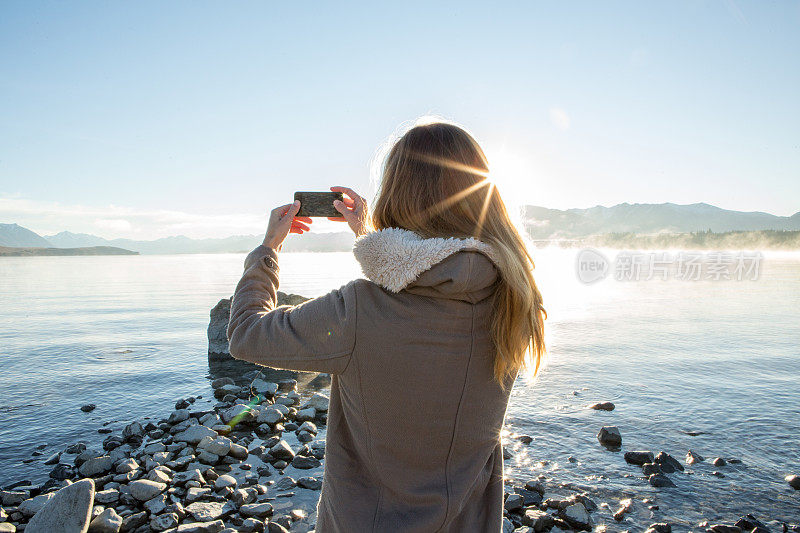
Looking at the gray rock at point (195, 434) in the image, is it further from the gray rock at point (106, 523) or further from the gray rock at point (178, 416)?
the gray rock at point (106, 523)

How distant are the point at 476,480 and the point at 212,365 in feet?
44.2

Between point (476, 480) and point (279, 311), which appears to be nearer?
point (279, 311)

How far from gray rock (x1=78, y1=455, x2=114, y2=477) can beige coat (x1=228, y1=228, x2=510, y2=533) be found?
6.70 metres

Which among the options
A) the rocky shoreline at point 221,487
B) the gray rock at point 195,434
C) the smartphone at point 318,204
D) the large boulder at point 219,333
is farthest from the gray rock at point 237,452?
the large boulder at point 219,333

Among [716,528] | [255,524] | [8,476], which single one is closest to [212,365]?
[8,476]

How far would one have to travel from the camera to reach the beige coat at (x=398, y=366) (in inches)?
69.0

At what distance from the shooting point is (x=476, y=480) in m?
2.14

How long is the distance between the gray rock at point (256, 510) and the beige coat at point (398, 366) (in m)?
4.46

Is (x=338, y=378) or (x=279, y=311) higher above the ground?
(x=279, y=311)

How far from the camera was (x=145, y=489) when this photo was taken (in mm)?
6250

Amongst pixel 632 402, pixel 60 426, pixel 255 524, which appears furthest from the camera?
pixel 632 402

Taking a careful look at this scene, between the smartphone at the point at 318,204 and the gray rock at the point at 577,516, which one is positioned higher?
the smartphone at the point at 318,204

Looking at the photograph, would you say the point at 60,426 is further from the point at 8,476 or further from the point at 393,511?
the point at 393,511

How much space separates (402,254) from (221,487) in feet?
20.2
